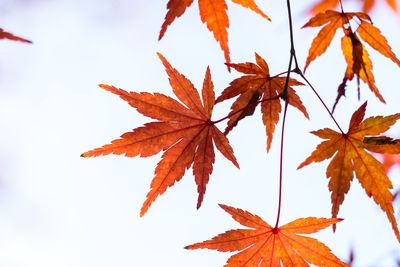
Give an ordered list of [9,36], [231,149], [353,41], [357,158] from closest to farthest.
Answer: [9,36], [231,149], [357,158], [353,41]

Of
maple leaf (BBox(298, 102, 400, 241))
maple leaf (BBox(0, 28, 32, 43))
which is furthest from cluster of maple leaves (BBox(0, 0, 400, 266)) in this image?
maple leaf (BBox(0, 28, 32, 43))

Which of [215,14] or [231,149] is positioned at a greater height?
[215,14]

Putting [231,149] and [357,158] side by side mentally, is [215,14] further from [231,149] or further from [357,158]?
[357,158]

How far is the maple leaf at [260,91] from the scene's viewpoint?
3.73 ft

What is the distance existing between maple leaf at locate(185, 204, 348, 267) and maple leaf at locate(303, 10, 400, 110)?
1.49 ft

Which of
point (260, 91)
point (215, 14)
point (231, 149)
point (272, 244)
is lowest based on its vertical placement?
point (272, 244)

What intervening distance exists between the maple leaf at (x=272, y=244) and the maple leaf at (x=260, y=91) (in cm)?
26

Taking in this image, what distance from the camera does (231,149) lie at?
41.1 inches

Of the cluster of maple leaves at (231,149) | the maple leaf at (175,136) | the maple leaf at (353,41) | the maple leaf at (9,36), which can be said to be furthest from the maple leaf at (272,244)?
the maple leaf at (9,36)

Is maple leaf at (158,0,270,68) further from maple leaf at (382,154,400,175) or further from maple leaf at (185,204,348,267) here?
maple leaf at (382,154,400,175)

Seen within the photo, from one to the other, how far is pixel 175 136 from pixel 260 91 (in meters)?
0.32

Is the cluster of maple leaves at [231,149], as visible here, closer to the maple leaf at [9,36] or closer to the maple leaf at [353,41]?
the maple leaf at [353,41]

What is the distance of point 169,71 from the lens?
105cm

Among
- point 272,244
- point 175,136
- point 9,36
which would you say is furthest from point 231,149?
point 9,36
